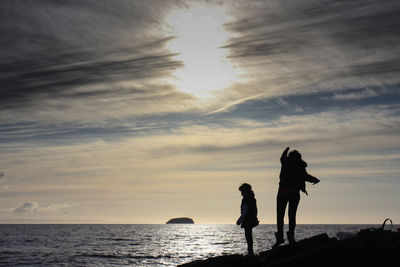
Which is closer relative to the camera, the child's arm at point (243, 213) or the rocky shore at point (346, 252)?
the rocky shore at point (346, 252)

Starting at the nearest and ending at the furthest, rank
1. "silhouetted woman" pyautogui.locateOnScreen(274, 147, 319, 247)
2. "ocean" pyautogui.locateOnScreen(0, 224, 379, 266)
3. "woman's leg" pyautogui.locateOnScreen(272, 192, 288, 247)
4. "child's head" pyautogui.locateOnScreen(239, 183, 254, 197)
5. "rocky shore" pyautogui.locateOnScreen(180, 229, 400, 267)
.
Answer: "rocky shore" pyautogui.locateOnScreen(180, 229, 400, 267), "silhouetted woman" pyautogui.locateOnScreen(274, 147, 319, 247), "woman's leg" pyautogui.locateOnScreen(272, 192, 288, 247), "child's head" pyautogui.locateOnScreen(239, 183, 254, 197), "ocean" pyautogui.locateOnScreen(0, 224, 379, 266)

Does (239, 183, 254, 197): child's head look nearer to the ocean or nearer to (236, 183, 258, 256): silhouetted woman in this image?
(236, 183, 258, 256): silhouetted woman

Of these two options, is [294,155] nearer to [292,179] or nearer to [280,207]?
[292,179]

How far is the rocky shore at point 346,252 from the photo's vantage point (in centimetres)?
855

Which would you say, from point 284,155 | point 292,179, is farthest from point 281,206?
point 284,155

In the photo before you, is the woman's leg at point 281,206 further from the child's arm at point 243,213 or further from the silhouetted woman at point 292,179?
the child's arm at point 243,213

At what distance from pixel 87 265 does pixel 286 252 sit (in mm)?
23006

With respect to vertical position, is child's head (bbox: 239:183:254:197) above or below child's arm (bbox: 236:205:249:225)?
above

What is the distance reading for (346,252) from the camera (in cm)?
940

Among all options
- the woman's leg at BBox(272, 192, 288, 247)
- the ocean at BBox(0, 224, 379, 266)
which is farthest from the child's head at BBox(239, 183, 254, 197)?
the ocean at BBox(0, 224, 379, 266)

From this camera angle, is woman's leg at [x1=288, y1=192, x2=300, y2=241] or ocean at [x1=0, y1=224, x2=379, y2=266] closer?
woman's leg at [x1=288, y1=192, x2=300, y2=241]

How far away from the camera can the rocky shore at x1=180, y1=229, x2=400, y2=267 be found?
8547mm

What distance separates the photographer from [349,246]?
9617 mm

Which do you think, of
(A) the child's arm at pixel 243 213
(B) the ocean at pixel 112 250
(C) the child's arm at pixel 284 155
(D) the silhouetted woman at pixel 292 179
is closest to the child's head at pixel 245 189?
(A) the child's arm at pixel 243 213
